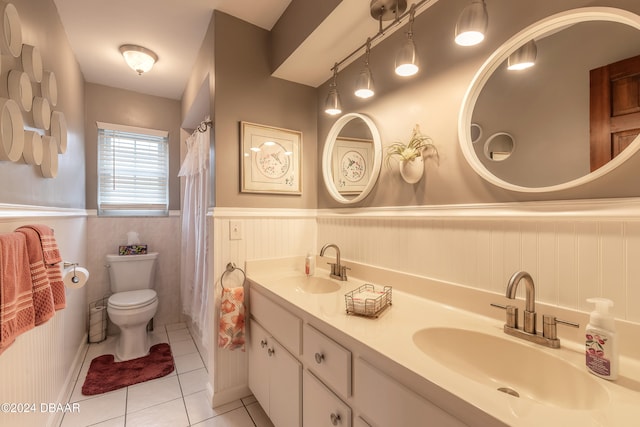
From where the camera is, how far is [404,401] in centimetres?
73

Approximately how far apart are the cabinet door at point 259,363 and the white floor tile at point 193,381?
18.0 inches

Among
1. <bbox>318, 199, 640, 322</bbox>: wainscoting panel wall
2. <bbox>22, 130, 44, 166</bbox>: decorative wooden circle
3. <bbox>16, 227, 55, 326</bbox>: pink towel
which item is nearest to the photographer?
<bbox>318, 199, 640, 322</bbox>: wainscoting panel wall

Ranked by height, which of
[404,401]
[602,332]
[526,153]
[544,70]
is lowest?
[404,401]

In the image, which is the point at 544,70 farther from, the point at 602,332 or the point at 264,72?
the point at 264,72

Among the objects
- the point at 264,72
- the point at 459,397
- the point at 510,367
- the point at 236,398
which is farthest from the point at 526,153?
the point at 236,398

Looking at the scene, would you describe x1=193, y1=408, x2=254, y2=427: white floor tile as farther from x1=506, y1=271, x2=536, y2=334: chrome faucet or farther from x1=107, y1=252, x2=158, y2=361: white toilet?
x1=506, y1=271, x2=536, y2=334: chrome faucet

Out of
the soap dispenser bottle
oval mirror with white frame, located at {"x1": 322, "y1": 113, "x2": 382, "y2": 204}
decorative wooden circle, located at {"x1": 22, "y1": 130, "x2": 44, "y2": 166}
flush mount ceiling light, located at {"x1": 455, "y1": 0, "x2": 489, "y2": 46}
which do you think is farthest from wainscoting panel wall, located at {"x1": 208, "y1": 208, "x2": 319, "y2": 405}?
the soap dispenser bottle

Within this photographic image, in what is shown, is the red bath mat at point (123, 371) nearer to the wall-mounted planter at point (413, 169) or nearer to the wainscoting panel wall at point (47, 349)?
the wainscoting panel wall at point (47, 349)

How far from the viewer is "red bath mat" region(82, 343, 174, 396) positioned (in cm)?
191

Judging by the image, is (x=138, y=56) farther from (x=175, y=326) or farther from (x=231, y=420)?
(x=231, y=420)

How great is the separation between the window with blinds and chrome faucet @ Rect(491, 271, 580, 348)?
126 inches

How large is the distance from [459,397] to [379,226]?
3.39ft

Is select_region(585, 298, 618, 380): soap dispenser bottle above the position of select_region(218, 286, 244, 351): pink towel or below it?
above

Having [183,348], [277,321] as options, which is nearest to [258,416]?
[277,321]
